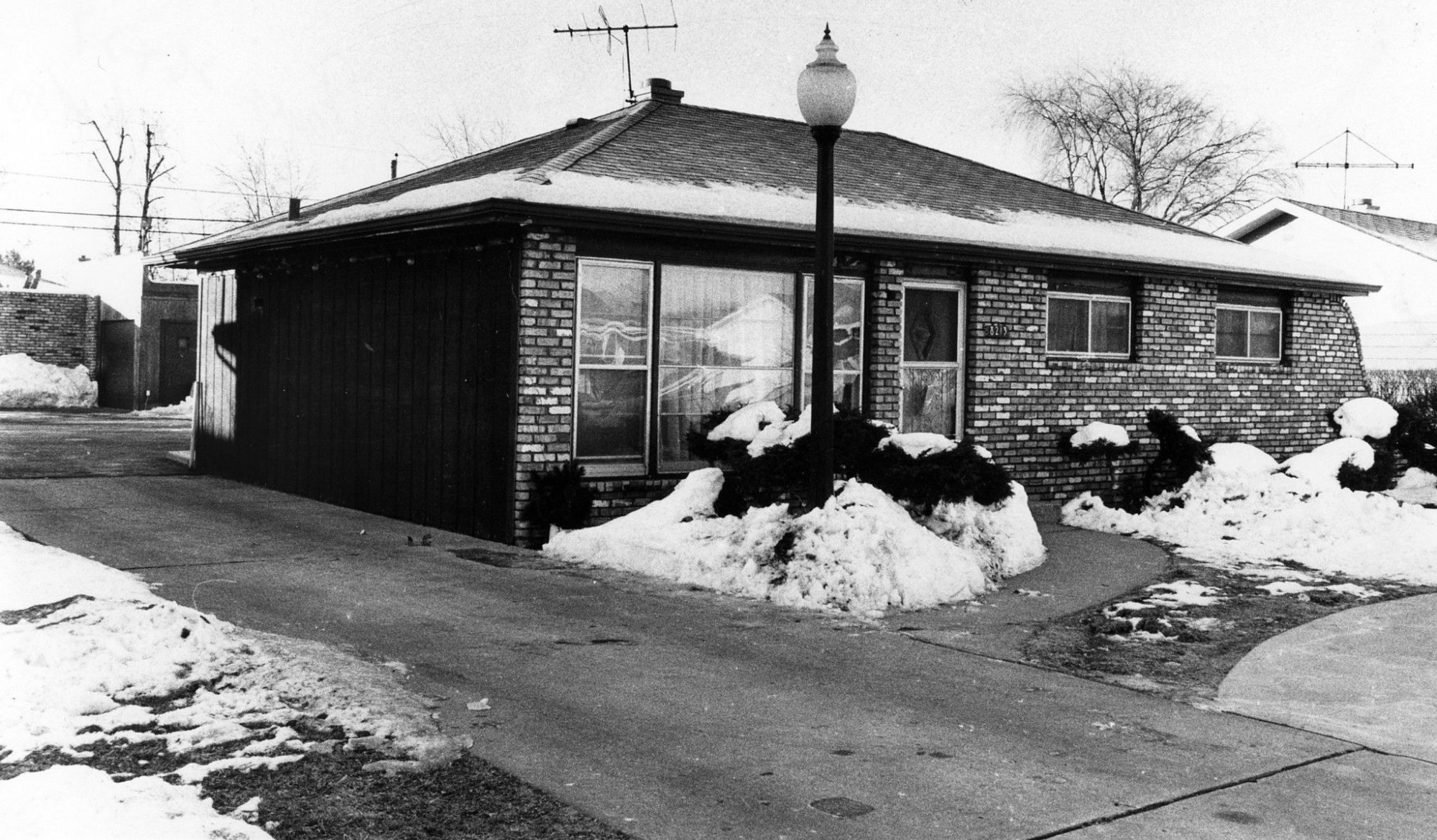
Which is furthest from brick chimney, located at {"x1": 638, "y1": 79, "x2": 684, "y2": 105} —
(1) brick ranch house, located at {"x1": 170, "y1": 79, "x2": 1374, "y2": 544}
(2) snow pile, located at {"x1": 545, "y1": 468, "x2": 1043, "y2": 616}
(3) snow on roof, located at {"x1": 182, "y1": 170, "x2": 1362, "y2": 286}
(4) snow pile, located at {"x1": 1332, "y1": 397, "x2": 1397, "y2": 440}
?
(4) snow pile, located at {"x1": 1332, "y1": 397, "x2": 1397, "y2": 440}

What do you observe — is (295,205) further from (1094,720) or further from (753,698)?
(1094,720)

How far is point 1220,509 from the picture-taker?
12656mm

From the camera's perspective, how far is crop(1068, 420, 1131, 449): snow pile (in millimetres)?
14000

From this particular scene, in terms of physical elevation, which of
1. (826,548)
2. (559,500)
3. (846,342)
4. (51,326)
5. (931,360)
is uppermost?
(51,326)

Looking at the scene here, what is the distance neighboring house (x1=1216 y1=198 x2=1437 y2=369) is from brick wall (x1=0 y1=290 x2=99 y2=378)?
34.1 metres

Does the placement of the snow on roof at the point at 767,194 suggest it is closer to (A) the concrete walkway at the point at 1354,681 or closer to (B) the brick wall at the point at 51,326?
(A) the concrete walkway at the point at 1354,681

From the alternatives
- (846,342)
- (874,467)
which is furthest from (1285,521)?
(846,342)

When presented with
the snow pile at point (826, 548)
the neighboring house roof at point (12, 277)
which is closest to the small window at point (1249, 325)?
the snow pile at point (826, 548)

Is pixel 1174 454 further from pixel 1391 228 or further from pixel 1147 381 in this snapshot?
pixel 1391 228

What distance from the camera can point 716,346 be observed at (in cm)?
1270

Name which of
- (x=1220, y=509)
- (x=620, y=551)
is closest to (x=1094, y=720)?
(x=620, y=551)

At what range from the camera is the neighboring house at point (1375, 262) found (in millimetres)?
33094

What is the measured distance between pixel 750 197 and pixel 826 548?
4.82 meters

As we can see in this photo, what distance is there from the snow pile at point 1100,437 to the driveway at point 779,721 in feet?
13.2
